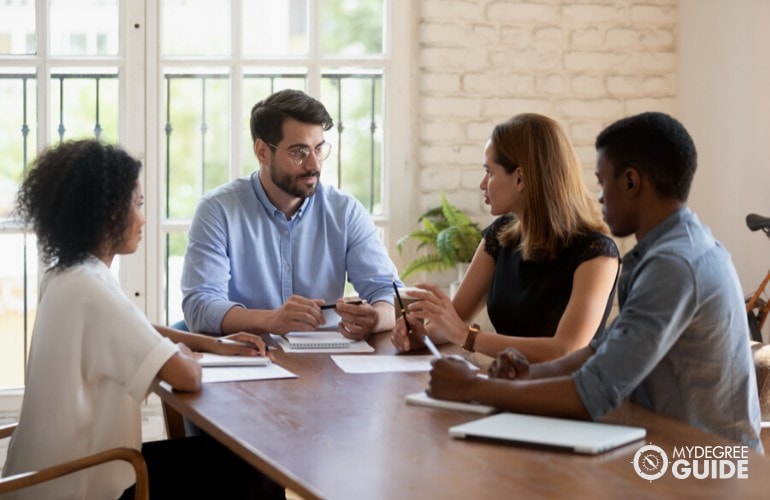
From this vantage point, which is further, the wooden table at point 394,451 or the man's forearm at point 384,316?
the man's forearm at point 384,316

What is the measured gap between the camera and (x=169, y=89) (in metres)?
4.38

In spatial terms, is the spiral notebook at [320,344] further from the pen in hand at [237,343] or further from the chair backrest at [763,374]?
the chair backrest at [763,374]

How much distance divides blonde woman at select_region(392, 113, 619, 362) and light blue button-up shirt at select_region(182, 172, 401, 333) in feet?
1.79

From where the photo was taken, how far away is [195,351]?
2703 mm

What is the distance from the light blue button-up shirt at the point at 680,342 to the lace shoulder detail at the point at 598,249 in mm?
667

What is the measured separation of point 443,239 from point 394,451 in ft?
8.21

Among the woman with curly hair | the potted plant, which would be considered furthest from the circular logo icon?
the potted plant

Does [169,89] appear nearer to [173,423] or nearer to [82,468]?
[173,423]

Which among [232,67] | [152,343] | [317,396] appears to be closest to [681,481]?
[317,396]

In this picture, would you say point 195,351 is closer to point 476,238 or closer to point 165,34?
point 476,238

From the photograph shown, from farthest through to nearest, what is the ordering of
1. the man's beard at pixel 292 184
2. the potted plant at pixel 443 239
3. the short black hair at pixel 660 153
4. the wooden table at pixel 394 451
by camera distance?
1. the potted plant at pixel 443 239
2. the man's beard at pixel 292 184
3. the short black hair at pixel 660 153
4. the wooden table at pixel 394 451

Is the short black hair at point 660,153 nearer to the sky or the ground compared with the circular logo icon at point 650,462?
nearer to the sky

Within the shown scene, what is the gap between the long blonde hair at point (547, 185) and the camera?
2.81 m

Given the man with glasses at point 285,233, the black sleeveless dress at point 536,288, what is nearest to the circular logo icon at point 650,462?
the black sleeveless dress at point 536,288
